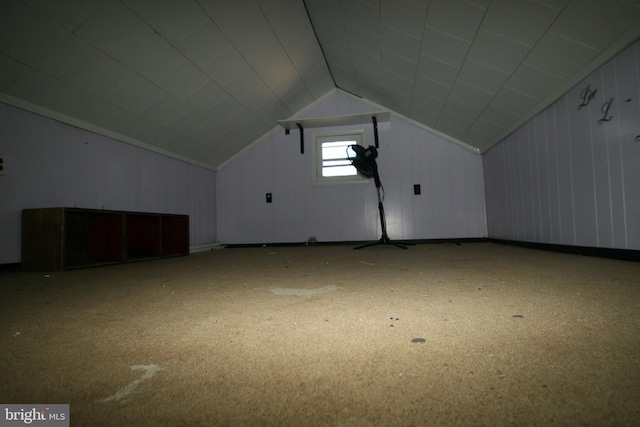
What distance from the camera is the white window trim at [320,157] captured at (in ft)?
15.6

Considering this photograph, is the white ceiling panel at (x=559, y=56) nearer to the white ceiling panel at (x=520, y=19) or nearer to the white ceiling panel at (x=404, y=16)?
the white ceiling panel at (x=520, y=19)

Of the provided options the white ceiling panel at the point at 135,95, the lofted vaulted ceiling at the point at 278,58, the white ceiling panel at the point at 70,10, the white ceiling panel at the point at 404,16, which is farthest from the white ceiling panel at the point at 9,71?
the white ceiling panel at the point at 404,16

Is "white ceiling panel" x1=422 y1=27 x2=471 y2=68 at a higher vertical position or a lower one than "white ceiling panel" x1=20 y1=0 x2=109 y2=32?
higher

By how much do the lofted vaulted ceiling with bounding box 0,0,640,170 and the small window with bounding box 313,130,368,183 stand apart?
31.9 inches

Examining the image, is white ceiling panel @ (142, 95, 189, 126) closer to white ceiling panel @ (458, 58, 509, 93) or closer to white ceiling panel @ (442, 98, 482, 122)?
white ceiling panel @ (458, 58, 509, 93)

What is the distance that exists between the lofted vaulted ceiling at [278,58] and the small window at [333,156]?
0.81 m

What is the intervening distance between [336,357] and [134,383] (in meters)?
0.39

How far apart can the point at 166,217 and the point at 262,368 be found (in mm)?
3344

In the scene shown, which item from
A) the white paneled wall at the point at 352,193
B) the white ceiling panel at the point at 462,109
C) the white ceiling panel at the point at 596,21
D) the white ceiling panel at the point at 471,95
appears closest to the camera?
the white ceiling panel at the point at 596,21

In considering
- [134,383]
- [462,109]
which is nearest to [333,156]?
[462,109]

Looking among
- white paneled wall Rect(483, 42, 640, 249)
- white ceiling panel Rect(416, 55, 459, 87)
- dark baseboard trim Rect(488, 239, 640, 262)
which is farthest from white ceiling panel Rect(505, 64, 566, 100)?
dark baseboard trim Rect(488, 239, 640, 262)

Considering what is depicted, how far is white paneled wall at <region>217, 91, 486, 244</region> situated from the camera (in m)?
4.53

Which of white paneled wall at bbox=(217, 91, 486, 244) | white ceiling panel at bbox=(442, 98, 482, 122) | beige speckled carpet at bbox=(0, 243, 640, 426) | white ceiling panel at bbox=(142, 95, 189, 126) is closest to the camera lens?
beige speckled carpet at bbox=(0, 243, 640, 426)

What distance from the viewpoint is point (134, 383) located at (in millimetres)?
537
